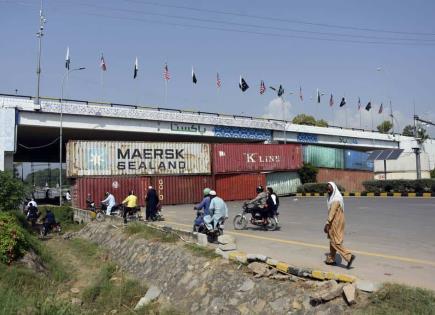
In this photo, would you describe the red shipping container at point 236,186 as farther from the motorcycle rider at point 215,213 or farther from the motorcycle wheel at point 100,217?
the motorcycle rider at point 215,213

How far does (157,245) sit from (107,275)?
1.84 m

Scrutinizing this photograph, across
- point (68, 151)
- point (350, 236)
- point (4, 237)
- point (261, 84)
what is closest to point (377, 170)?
point (261, 84)

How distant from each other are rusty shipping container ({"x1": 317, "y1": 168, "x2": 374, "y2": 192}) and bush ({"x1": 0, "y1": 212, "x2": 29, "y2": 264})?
30.6 metres

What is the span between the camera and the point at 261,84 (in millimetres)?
47031

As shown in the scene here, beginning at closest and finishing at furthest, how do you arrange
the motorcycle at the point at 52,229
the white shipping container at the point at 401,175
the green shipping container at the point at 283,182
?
1. the motorcycle at the point at 52,229
2. the green shipping container at the point at 283,182
3. the white shipping container at the point at 401,175

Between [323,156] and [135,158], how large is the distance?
19640mm

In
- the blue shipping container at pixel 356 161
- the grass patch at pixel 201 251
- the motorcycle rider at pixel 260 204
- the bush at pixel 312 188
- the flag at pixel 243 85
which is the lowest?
the grass patch at pixel 201 251

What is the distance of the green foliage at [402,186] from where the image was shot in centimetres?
2797

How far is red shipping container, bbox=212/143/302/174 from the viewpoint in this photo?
3294 centimetres

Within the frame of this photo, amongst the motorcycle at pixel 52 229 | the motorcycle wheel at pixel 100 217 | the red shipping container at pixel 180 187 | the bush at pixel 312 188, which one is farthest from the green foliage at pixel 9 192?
the bush at pixel 312 188

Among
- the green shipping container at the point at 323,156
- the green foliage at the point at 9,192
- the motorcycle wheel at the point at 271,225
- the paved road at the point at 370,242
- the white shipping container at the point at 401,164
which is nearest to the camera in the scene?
the paved road at the point at 370,242

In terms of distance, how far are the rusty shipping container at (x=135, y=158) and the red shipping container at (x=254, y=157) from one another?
96 centimetres

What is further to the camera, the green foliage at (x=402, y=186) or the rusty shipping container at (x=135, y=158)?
the green foliage at (x=402, y=186)

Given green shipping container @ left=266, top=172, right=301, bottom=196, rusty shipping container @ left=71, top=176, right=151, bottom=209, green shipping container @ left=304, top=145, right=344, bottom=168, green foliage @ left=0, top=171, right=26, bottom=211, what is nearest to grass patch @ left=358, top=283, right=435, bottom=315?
green foliage @ left=0, top=171, right=26, bottom=211
